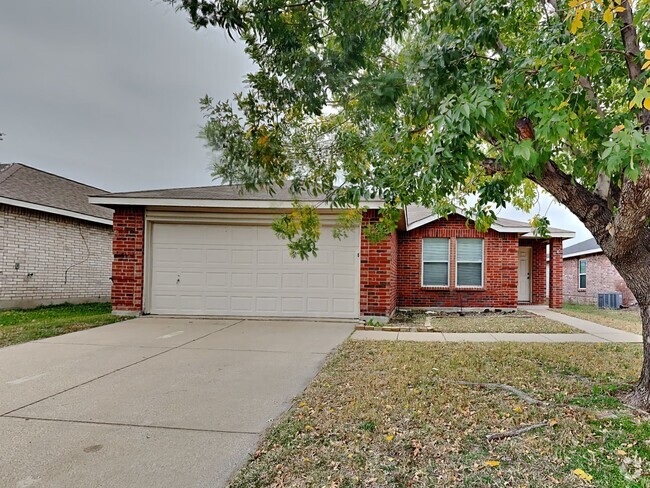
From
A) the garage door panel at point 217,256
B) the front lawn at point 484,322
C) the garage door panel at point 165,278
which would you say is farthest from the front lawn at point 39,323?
the front lawn at point 484,322

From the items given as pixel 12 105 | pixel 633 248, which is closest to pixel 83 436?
pixel 633 248

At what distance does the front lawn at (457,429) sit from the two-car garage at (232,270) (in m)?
4.27

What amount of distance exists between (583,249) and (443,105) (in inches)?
744

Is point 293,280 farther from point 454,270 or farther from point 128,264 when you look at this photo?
point 454,270

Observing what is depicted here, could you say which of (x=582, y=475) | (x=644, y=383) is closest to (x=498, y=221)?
(x=644, y=383)

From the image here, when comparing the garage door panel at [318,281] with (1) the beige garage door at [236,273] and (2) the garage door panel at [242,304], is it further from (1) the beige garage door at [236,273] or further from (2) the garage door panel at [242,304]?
(2) the garage door panel at [242,304]

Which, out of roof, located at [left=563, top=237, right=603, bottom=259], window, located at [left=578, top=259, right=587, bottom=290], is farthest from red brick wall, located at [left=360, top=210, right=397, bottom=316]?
window, located at [left=578, top=259, right=587, bottom=290]

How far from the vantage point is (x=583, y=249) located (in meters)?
18.4

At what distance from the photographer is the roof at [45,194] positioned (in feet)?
36.1

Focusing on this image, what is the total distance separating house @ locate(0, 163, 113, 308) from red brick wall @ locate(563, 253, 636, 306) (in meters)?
18.1

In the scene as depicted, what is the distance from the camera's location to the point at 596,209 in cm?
398

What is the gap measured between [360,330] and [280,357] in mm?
2757

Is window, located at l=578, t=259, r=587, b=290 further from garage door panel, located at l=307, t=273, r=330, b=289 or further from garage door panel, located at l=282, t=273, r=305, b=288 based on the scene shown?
garage door panel, located at l=282, t=273, r=305, b=288

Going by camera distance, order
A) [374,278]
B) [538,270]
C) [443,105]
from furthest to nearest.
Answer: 1. [538,270]
2. [374,278]
3. [443,105]
